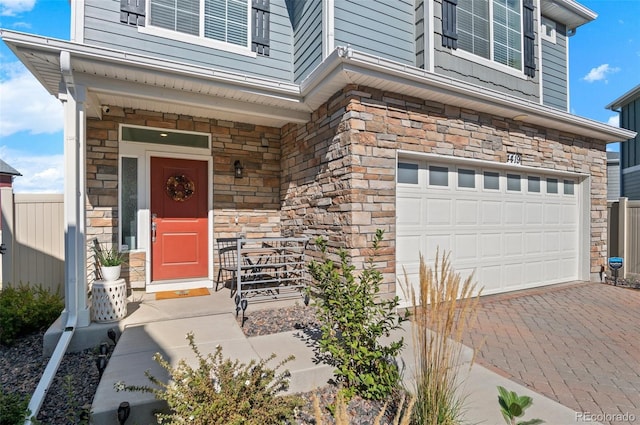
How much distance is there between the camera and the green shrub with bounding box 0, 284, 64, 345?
3379 millimetres

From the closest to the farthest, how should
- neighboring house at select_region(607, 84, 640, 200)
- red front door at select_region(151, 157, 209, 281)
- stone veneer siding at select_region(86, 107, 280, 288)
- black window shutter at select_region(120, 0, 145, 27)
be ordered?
black window shutter at select_region(120, 0, 145, 27) → stone veneer siding at select_region(86, 107, 280, 288) → red front door at select_region(151, 157, 209, 281) → neighboring house at select_region(607, 84, 640, 200)

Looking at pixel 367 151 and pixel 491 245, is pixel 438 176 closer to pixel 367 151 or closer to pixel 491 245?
pixel 367 151

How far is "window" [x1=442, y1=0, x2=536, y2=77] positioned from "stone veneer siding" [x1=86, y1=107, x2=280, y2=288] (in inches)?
131

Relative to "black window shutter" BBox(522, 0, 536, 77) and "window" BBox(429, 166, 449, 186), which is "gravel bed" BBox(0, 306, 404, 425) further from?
"black window shutter" BBox(522, 0, 536, 77)

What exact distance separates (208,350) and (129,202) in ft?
9.67

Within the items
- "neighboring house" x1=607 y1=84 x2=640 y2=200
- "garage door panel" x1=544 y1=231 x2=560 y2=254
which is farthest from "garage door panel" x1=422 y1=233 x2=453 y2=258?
"neighboring house" x1=607 y1=84 x2=640 y2=200

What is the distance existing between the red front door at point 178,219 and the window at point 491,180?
4.45 meters

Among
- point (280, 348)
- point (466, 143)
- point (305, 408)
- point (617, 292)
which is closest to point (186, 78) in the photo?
point (280, 348)

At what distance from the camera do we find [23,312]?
3.47m

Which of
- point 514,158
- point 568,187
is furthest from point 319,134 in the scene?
point 568,187

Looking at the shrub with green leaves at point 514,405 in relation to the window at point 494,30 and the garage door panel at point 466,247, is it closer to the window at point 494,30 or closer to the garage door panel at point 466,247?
the garage door panel at point 466,247

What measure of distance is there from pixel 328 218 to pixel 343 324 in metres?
2.13

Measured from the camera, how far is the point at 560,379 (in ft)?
8.58

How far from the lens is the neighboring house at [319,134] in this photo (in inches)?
154
